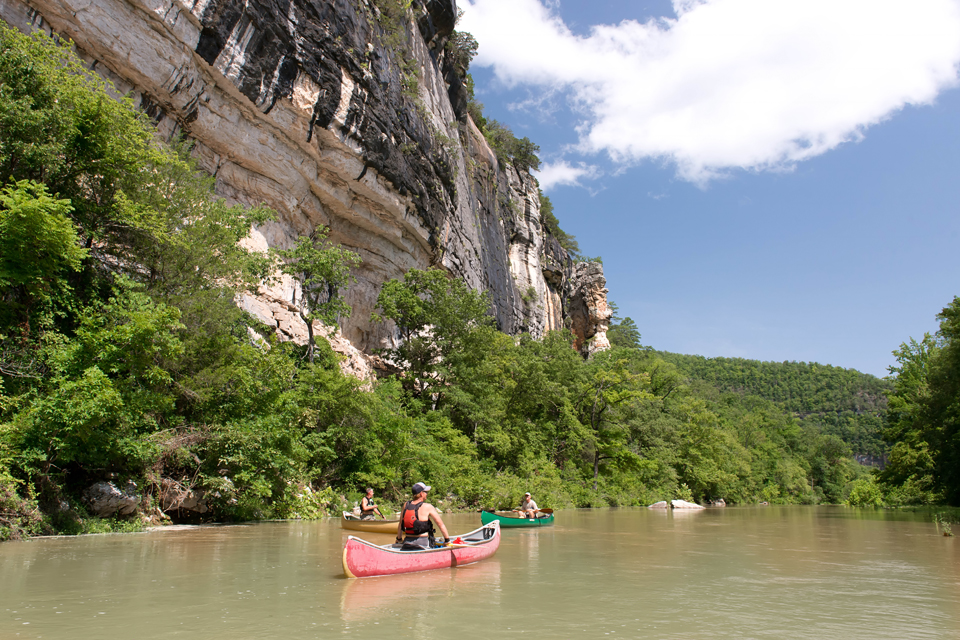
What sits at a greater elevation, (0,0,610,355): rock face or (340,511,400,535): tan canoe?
(0,0,610,355): rock face

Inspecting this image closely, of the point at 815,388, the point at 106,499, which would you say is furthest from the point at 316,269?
the point at 815,388

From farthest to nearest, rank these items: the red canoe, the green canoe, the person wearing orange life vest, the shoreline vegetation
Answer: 1. the green canoe
2. the shoreline vegetation
3. the person wearing orange life vest
4. the red canoe

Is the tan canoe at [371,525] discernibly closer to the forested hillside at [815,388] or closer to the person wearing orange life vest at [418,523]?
the person wearing orange life vest at [418,523]

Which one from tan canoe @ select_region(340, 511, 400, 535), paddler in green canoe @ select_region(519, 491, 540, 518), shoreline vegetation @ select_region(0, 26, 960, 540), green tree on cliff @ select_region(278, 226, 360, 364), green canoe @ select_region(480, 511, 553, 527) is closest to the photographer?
shoreline vegetation @ select_region(0, 26, 960, 540)

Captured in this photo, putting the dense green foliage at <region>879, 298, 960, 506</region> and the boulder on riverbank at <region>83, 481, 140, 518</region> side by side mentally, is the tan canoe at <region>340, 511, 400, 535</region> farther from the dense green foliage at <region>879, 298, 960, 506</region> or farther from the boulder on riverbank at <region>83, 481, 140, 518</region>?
the dense green foliage at <region>879, 298, 960, 506</region>

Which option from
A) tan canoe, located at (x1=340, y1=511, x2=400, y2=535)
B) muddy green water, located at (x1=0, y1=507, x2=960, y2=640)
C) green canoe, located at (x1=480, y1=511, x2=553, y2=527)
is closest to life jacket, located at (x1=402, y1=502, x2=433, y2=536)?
muddy green water, located at (x1=0, y1=507, x2=960, y2=640)

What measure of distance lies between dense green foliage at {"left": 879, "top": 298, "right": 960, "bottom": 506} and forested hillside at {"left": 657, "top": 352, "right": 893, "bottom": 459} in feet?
229

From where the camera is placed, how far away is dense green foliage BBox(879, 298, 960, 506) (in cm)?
2378

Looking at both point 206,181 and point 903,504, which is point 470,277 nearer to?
point 206,181

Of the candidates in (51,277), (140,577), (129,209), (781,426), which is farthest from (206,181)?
(781,426)

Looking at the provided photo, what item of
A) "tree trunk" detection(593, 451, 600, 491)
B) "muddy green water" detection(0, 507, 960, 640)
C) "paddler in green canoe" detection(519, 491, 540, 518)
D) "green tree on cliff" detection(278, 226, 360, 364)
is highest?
"green tree on cliff" detection(278, 226, 360, 364)

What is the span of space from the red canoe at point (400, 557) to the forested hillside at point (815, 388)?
10060 centimetres

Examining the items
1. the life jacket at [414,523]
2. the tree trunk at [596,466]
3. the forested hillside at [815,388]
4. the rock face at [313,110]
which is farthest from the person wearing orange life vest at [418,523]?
the forested hillside at [815,388]

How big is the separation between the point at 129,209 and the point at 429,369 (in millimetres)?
17091
